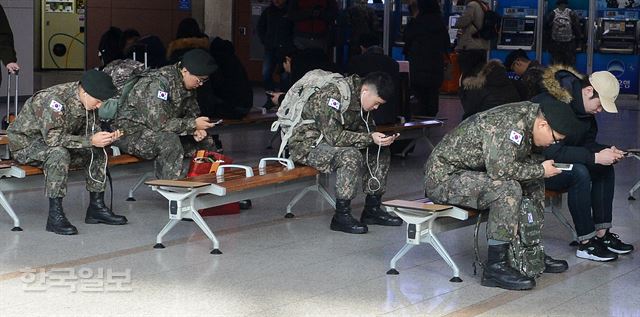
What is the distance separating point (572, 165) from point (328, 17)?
24.3 feet

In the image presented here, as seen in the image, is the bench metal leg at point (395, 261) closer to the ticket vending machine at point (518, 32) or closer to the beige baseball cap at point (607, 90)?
the beige baseball cap at point (607, 90)

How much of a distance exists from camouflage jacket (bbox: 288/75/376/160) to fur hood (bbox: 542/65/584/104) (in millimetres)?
1288

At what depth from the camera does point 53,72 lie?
2116 centimetres

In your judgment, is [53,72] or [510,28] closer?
[510,28]

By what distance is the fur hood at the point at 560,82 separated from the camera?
22.8 feet

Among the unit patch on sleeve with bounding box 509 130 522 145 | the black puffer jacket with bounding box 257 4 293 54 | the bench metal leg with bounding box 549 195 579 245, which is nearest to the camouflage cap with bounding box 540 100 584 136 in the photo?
the unit patch on sleeve with bounding box 509 130 522 145

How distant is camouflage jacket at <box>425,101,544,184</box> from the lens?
6.18 meters

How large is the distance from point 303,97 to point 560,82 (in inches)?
72.1

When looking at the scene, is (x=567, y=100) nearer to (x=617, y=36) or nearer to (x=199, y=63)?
(x=199, y=63)

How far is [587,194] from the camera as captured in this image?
7055mm

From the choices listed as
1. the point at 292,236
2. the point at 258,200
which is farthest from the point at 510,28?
the point at 292,236

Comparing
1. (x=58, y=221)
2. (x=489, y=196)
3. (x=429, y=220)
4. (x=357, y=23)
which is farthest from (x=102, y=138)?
(x=357, y=23)

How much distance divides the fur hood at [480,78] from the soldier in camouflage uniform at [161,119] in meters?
2.31

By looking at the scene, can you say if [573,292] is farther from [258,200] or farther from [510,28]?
[510,28]
